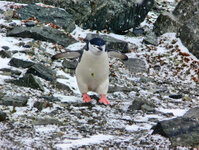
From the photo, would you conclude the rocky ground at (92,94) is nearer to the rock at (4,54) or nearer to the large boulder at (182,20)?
the rock at (4,54)

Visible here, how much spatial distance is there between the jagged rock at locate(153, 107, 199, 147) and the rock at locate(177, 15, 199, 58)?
9.09 metres

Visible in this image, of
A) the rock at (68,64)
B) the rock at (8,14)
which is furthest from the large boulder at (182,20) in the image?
the rock at (8,14)

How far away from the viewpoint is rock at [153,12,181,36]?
48.2 ft

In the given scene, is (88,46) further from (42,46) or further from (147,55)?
(147,55)

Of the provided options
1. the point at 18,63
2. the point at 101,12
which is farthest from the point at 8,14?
the point at 18,63

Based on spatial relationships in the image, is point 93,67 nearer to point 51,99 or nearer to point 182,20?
point 51,99

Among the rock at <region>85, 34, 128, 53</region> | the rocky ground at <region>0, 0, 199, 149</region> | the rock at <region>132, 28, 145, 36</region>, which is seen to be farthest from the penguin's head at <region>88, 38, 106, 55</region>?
the rock at <region>132, 28, 145, 36</region>

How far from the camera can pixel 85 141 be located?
4.16 metres

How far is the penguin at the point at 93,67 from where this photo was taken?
6307mm

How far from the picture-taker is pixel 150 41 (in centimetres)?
1402

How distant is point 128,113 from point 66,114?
1264 millimetres

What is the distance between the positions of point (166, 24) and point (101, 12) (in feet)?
10.3

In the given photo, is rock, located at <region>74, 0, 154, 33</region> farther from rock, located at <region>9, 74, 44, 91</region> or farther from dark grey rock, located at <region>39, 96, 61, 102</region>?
dark grey rock, located at <region>39, 96, 61, 102</region>

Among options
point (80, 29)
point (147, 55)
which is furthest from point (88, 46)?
point (80, 29)
